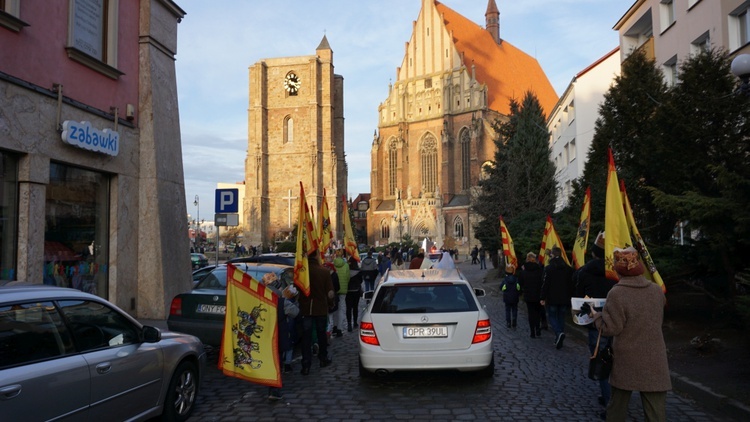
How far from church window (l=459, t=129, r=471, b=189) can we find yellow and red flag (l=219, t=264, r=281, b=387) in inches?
2401

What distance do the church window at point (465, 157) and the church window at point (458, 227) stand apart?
4.03 meters

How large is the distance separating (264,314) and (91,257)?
21.1ft

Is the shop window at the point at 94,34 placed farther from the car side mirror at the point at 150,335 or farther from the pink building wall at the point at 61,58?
the car side mirror at the point at 150,335

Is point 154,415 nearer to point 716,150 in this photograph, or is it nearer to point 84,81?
point 84,81

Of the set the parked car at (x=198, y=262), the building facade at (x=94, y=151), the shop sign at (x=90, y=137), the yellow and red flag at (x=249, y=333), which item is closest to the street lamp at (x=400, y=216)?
the parked car at (x=198, y=262)

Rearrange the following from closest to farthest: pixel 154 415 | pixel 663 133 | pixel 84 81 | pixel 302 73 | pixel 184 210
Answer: pixel 154 415
pixel 663 133
pixel 84 81
pixel 184 210
pixel 302 73

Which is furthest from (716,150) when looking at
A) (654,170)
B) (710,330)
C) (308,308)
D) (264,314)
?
(264,314)

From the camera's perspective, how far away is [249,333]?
6.26 m

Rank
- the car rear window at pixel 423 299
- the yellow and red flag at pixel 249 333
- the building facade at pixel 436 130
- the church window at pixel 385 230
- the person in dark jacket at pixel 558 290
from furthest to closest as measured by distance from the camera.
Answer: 1. the church window at pixel 385 230
2. the building facade at pixel 436 130
3. the person in dark jacket at pixel 558 290
4. the car rear window at pixel 423 299
5. the yellow and red flag at pixel 249 333

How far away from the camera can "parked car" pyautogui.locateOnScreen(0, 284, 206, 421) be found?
3.66 m

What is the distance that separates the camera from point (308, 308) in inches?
304

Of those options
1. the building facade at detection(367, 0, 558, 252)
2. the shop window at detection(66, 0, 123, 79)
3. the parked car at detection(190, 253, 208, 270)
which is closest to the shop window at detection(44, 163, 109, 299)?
the shop window at detection(66, 0, 123, 79)

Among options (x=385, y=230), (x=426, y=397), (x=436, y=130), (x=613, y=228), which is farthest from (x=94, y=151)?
(x=385, y=230)

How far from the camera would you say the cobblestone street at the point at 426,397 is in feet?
18.6
